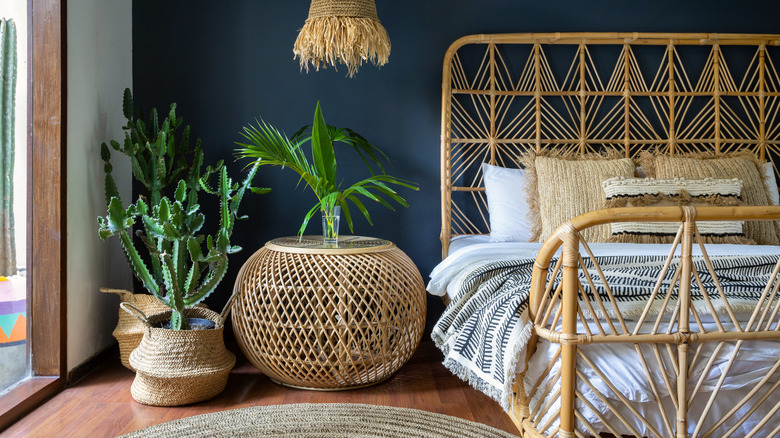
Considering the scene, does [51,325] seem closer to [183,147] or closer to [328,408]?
[183,147]

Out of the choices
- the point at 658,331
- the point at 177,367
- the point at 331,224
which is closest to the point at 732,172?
the point at 658,331

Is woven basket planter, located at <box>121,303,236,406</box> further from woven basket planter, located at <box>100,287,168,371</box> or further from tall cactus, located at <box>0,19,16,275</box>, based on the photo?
tall cactus, located at <box>0,19,16,275</box>

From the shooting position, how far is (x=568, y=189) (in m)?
2.87

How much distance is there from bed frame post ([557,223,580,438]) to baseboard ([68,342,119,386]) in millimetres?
2021

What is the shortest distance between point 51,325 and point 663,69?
321cm

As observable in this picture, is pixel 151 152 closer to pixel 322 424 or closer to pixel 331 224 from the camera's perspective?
pixel 331 224

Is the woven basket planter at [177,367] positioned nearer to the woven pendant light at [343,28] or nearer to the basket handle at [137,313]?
the basket handle at [137,313]

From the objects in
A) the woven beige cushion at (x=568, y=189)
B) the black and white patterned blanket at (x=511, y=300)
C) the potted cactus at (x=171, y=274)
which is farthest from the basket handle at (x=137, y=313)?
the woven beige cushion at (x=568, y=189)

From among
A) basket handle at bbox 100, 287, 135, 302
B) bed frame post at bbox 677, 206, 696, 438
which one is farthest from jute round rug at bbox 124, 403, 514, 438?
basket handle at bbox 100, 287, 135, 302

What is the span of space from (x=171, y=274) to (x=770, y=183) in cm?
282

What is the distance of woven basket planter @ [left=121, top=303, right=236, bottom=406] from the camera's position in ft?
7.44

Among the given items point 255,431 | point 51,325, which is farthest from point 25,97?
point 255,431

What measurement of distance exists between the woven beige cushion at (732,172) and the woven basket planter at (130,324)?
245cm

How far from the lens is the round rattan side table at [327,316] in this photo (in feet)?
7.75
